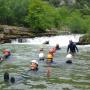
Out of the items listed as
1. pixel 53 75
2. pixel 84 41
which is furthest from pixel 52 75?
pixel 84 41

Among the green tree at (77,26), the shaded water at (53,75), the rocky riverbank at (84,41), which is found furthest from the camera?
the green tree at (77,26)

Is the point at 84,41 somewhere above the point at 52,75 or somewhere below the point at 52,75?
above

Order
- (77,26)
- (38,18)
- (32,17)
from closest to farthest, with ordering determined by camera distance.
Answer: (38,18) < (32,17) < (77,26)

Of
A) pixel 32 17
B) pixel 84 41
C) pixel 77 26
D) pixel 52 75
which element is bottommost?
pixel 52 75

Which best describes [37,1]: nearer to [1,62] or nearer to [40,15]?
[40,15]

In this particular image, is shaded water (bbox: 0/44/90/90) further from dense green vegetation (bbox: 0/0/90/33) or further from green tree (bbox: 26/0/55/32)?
dense green vegetation (bbox: 0/0/90/33)

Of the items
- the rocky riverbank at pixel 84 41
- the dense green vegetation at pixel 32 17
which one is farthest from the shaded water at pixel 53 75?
the dense green vegetation at pixel 32 17

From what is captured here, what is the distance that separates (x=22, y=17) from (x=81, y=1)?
7755 centimetres

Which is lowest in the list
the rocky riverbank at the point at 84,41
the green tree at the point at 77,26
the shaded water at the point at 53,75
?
the shaded water at the point at 53,75

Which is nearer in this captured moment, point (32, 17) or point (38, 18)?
point (38, 18)

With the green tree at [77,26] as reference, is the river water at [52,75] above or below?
below

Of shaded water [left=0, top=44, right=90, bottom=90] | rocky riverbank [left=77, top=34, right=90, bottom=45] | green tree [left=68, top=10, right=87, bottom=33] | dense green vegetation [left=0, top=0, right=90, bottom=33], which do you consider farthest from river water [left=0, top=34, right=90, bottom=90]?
green tree [left=68, top=10, right=87, bottom=33]

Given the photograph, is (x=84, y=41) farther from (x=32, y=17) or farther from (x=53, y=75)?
(x=53, y=75)

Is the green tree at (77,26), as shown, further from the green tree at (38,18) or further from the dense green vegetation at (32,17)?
the green tree at (38,18)
